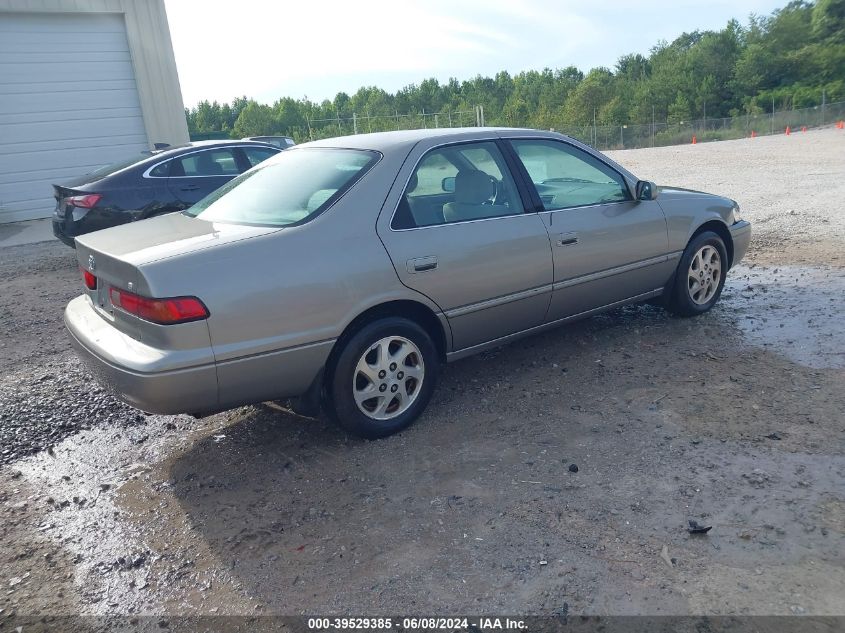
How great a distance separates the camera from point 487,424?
411 centimetres

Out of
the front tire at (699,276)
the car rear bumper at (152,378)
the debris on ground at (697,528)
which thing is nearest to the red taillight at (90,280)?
the car rear bumper at (152,378)

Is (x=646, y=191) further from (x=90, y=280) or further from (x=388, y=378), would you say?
(x=90, y=280)

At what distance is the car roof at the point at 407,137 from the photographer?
167 inches

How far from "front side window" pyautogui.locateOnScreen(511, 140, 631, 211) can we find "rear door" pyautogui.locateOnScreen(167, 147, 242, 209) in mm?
5129

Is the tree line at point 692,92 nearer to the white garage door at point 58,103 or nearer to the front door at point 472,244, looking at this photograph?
the white garage door at point 58,103

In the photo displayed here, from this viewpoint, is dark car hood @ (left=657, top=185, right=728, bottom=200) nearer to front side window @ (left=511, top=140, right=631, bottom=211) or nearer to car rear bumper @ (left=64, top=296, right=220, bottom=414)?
front side window @ (left=511, top=140, right=631, bottom=211)

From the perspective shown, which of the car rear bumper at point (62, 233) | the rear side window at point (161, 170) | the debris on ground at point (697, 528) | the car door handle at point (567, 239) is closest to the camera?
the debris on ground at point (697, 528)

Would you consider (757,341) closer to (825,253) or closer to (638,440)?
(638,440)

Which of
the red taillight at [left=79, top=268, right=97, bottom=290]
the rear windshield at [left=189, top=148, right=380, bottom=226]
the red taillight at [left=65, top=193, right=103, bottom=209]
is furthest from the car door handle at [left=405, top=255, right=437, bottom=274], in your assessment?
the red taillight at [left=65, top=193, right=103, bottom=209]

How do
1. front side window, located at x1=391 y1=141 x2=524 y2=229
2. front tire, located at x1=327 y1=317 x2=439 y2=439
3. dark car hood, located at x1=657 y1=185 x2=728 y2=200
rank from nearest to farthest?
front tire, located at x1=327 y1=317 x2=439 y2=439 → front side window, located at x1=391 y1=141 x2=524 y2=229 → dark car hood, located at x1=657 y1=185 x2=728 y2=200

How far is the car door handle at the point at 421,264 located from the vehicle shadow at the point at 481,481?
0.94 m

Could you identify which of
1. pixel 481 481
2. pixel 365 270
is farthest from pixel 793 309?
pixel 365 270

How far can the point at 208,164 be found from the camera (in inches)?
348

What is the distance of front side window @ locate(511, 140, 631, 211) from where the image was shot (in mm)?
4699
